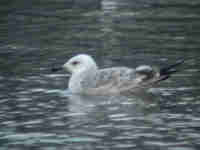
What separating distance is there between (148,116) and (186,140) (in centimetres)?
177

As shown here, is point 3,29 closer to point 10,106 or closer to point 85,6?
point 85,6

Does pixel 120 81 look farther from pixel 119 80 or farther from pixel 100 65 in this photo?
pixel 100 65

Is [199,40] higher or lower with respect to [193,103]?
higher

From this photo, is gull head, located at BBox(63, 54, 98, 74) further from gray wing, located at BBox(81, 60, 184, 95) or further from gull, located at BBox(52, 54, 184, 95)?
gray wing, located at BBox(81, 60, 184, 95)

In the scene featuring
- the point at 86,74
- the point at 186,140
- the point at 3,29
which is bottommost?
the point at 186,140

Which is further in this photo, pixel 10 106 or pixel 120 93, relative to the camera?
pixel 120 93

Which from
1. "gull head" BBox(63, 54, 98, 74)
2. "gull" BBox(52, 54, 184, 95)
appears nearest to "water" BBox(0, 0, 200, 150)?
"gull" BBox(52, 54, 184, 95)

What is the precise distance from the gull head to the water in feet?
1.47

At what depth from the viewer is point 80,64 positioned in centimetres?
1558

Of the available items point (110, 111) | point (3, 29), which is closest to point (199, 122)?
point (110, 111)

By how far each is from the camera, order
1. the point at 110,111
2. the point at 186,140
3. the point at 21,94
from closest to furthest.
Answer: the point at 186,140 < the point at 110,111 < the point at 21,94

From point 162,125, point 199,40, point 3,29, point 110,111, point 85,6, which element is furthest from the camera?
point 85,6

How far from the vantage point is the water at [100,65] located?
1136 centimetres

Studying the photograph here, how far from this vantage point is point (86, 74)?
1527cm
